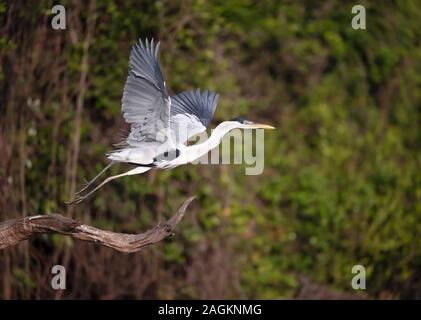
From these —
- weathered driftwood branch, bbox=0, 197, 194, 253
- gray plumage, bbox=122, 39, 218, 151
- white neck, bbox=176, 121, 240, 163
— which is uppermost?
gray plumage, bbox=122, 39, 218, 151

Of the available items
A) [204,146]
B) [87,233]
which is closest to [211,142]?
[204,146]

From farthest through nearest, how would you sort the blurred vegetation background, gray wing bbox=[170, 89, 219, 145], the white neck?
the blurred vegetation background < gray wing bbox=[170, 89, 219, 145] < the white neck

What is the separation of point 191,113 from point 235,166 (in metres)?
2.24

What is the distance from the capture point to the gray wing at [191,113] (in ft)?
14.2

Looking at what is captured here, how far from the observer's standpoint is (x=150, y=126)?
4.06 m

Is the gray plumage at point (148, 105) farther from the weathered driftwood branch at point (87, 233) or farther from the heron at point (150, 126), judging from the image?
the weathered driftwood branch at point (87, 233)

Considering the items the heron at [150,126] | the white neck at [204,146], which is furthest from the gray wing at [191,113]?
the white neck at [204,146]

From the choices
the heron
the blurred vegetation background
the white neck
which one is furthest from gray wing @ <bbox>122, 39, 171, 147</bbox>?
the blurred vegetation background

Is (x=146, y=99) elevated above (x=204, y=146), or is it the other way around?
(x=146, y=99)

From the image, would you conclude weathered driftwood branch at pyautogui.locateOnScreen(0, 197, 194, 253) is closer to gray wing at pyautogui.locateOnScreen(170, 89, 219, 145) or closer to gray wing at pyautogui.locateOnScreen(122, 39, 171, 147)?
gray wing at pyautogui.locateOnScreen(122, 39, 171, 147)

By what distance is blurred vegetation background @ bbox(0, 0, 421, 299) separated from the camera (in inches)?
206

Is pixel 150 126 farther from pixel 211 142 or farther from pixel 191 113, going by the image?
pixel 191 113

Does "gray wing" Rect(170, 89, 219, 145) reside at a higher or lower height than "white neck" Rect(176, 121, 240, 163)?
higher

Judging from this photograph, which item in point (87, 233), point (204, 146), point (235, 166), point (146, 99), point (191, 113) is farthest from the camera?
point (235, 166)
